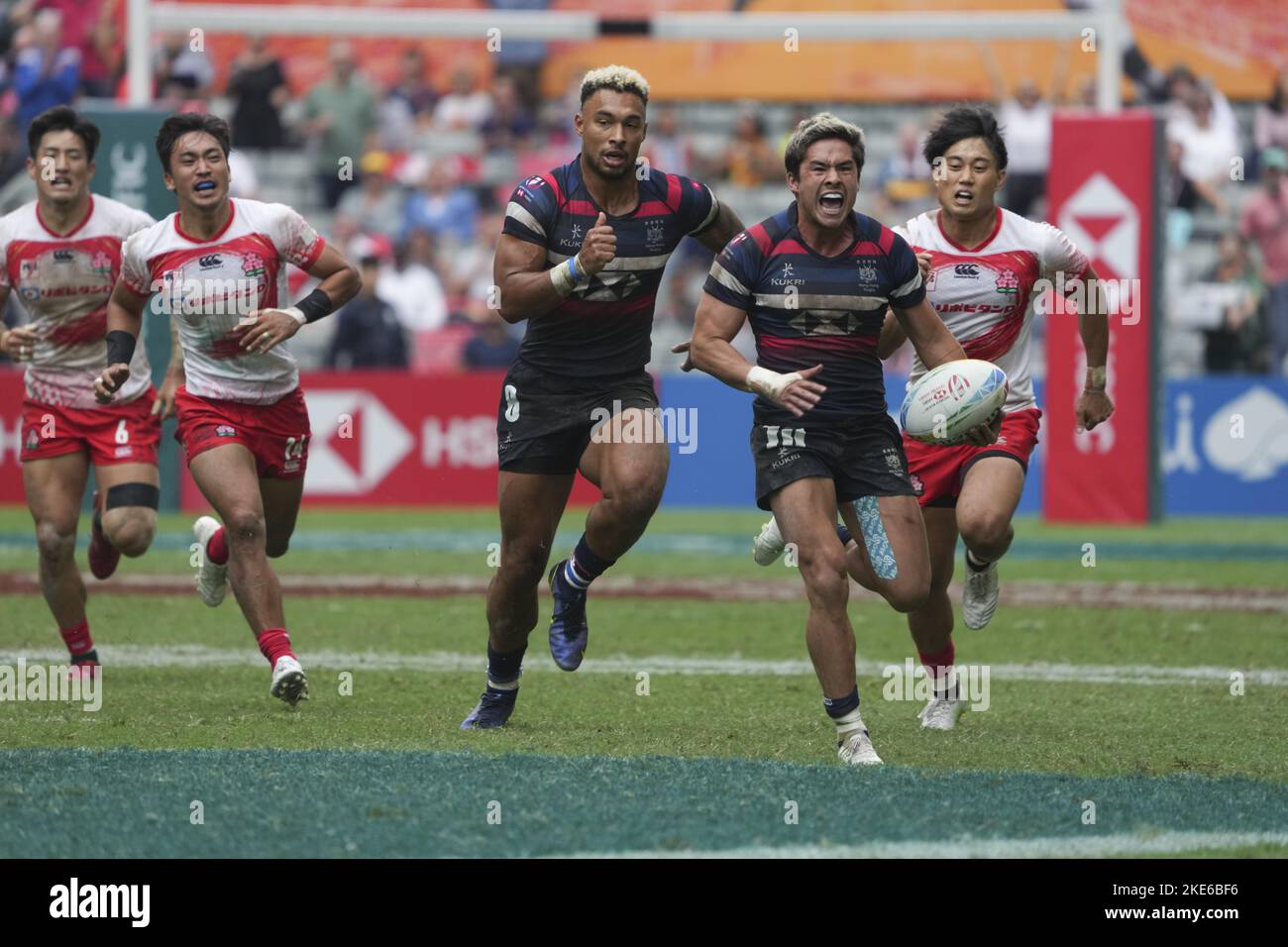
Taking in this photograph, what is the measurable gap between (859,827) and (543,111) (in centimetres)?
1888

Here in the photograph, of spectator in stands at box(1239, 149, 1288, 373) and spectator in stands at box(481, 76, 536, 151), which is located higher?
spectator in stands at box(481, 76, 536, 151)

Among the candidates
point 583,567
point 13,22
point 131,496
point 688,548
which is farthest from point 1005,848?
point 13,22

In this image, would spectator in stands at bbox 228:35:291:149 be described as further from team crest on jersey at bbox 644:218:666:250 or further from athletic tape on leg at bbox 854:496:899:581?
athletic tape on leg at bbox 854:496:899:581

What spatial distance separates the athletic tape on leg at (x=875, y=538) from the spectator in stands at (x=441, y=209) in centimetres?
1492

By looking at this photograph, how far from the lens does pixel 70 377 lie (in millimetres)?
9812

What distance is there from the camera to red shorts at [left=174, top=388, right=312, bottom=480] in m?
8.81

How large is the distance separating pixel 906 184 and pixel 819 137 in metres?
14.9

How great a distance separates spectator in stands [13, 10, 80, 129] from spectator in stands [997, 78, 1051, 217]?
970 centimetres

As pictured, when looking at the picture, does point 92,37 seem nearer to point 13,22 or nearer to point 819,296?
point 13,22

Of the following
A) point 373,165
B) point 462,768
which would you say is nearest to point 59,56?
point 373,165

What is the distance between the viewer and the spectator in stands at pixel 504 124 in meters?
23.3

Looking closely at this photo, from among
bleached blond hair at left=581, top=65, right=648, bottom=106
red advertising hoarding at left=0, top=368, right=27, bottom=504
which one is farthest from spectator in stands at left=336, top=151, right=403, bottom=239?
bleached blond hair at left=581, top=65, right=648, bottom=106

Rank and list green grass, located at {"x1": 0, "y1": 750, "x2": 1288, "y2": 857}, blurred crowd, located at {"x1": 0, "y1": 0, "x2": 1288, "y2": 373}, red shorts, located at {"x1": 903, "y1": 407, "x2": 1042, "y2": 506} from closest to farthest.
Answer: green grass, located at {"x1": 0, "y1": 750, "x2": 1288, "y2": 857} → red shorts, located at {"x1": 903, "y1": 407, "x2": 1042, "y2": 506} → blurred crowd, located at {"x1": 0, "y1": 0, "x2": 1288, "y2": 373}
